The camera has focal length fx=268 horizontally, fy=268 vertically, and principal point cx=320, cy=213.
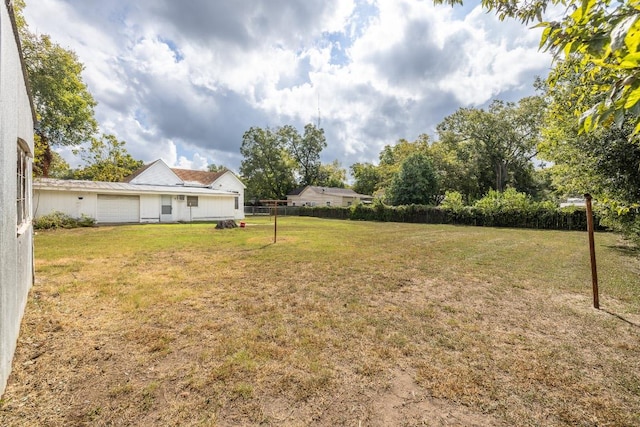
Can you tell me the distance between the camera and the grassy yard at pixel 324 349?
1.99 m

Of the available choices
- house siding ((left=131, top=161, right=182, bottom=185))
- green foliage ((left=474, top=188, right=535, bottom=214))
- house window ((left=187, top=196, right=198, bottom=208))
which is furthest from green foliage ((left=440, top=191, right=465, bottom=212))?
house siding ((left=131, top=161, right=182, bottom=185))

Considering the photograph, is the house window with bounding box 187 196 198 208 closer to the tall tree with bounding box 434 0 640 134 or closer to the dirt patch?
the dirt patch

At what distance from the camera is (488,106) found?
3086cm

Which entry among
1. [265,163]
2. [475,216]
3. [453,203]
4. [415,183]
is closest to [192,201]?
[265,163]

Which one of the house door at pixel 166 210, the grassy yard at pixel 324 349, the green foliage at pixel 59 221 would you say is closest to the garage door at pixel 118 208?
the green foliage at pixel 59 221

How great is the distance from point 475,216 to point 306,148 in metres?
29.4

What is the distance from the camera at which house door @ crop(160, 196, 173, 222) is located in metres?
20.1

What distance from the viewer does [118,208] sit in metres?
18.3

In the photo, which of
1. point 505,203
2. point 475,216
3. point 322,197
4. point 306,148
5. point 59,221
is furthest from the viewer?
point 306,148

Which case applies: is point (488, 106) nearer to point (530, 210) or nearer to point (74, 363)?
point (530, 210)

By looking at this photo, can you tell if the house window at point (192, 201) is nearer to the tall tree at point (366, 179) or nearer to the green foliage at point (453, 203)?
the green foliage at point (453, 203)

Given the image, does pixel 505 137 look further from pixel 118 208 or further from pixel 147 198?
pixel 118 208

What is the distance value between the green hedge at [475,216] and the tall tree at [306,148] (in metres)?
17.6

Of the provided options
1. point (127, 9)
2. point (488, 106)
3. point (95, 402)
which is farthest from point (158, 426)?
point (488, 106)
